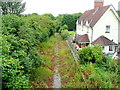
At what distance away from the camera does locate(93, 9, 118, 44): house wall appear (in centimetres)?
1546

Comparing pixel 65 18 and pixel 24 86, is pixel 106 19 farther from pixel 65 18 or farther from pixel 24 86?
pixel 65 18

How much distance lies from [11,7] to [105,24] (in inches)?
543

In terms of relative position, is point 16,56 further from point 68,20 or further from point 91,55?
point 68,20

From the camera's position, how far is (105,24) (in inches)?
617

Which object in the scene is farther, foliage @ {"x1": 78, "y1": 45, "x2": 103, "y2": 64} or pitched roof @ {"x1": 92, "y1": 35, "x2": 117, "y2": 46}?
pitched roof @ {"x1": 92, "y1": 35, "x2": 117, "y2": 46}

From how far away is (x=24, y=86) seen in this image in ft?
13.8

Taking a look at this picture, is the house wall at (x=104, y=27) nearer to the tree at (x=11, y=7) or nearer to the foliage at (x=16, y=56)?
the foliage at (x=16, y=56)

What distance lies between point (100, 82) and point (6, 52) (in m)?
5.52

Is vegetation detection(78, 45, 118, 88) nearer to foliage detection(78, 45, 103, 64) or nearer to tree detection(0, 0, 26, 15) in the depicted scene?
foliage detection(78, 45, 103, 64)

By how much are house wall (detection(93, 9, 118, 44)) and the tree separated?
475 inches

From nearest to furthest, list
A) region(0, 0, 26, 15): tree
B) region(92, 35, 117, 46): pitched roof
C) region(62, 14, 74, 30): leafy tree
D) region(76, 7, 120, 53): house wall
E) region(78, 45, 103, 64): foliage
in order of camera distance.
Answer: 1. region(78, 45, 103, 64): foliage
2. region(92, 35, 117, 46): pitched roof
3. region(76, 7, 120, 53): house wall
4. region(0, 0, 26, 15): tree
5. region(62, 14, 74, 30): leafy tree

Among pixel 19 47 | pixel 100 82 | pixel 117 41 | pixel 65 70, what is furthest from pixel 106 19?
pixel 19 47

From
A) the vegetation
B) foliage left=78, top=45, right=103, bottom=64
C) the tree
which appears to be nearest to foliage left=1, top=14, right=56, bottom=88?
the vegetation

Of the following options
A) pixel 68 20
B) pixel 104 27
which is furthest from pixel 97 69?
pixel 68 20
